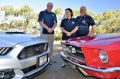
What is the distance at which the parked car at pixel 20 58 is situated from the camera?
181 inches

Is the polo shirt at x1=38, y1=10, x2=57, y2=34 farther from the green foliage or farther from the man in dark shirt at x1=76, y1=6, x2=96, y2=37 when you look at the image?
the green foliage

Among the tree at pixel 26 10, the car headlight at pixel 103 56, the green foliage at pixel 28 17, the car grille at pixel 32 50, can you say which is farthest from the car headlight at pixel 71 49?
the tree at pixel 26 10

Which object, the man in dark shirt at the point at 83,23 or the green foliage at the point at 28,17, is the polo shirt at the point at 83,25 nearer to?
the man in dark shirt at the point at 83,23

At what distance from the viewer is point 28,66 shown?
16.4ft

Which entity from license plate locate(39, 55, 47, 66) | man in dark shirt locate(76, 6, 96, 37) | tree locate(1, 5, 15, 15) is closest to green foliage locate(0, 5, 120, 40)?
tree locate(1, 5, 15, 15)

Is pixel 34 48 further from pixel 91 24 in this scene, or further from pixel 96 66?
pixel 91 24

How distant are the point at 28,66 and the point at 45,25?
2933mm

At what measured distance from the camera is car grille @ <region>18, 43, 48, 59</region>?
4.95 meters

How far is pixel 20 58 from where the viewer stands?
481 cm

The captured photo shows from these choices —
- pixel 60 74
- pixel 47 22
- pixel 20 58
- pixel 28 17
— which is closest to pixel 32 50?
pixel 20 58

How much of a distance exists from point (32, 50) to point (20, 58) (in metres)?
0.59

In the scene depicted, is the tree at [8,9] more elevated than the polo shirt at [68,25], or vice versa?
the tree at [8,9]

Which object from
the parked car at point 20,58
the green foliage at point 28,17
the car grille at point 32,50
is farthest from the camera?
the green foliage at point 28,17

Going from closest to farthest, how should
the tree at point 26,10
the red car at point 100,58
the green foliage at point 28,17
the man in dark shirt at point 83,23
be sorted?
the red car at point 100,58
the man in dark shirt at point 83,23
the green foliage at point 28,17
the tree at point 26,10
